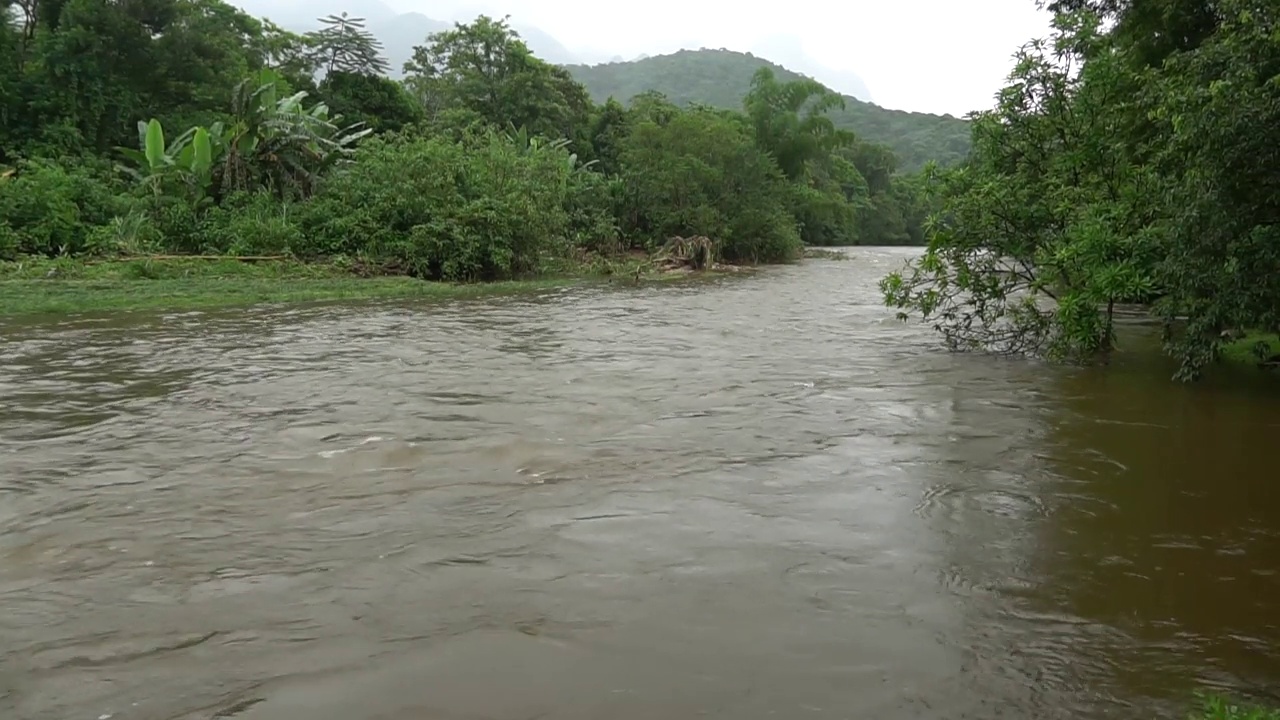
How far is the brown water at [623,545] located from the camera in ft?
11.2

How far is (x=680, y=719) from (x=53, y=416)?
22.2 feet

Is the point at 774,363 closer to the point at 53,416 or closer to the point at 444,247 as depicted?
the point at 53,416

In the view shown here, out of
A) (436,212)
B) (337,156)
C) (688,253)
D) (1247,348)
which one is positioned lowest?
(1247,348)

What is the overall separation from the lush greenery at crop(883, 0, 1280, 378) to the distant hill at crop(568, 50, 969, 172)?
88172 mm

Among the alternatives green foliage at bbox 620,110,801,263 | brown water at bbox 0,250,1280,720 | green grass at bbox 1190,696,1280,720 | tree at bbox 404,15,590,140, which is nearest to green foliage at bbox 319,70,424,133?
tree at bbox 404,15,590,140

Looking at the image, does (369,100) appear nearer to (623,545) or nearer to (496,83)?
(496,83)

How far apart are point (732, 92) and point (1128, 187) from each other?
145 m

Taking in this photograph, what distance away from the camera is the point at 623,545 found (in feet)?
15.9

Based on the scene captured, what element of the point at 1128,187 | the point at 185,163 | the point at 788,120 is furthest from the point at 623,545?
the point at 788,120

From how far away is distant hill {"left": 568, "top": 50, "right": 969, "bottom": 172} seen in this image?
112 m

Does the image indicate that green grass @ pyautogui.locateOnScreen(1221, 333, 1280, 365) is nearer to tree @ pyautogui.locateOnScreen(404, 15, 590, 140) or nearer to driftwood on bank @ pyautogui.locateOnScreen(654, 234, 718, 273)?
driftwood on bank @ pyautogui.locateOnScreen(654, 234, 718, 273)

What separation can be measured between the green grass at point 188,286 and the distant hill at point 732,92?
80.8 metres

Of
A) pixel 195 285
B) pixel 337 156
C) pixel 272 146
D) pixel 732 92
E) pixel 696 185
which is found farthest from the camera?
pixel 732 92

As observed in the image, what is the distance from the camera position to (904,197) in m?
78.8
